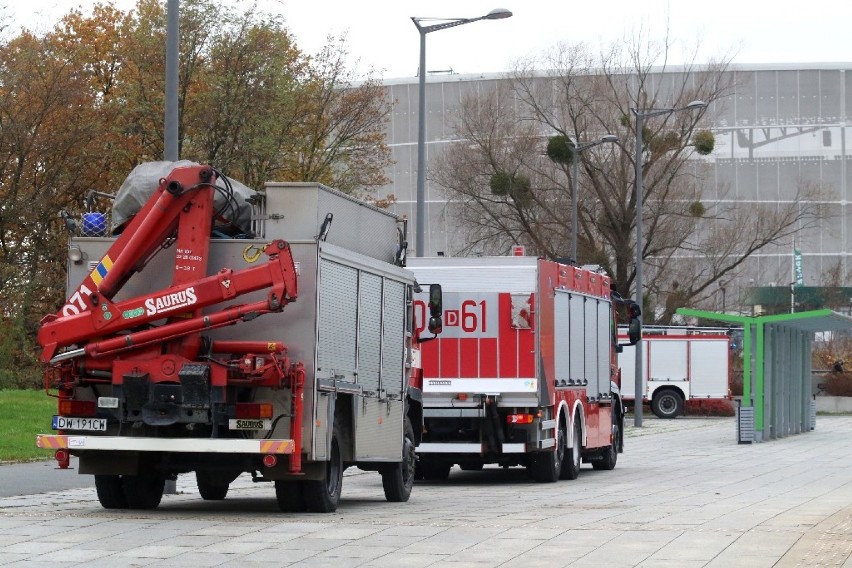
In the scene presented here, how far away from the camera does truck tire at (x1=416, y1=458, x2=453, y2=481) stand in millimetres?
23327

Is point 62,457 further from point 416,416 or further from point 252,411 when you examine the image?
point 416,416

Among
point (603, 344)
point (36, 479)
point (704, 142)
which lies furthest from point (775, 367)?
point (36, 479)

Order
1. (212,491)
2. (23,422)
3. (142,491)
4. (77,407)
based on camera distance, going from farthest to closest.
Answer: (23,422) → (212,491) → (142,491) → (77,407)

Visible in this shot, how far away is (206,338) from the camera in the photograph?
14.4 metres

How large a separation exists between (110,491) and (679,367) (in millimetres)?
41429

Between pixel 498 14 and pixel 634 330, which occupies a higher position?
pixel 498 14

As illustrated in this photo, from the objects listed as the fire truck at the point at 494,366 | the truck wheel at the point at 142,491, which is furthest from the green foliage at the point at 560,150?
the truck wheel at the point at 142,491

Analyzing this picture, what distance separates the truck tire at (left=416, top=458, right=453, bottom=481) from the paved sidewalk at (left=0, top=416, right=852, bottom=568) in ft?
2.18

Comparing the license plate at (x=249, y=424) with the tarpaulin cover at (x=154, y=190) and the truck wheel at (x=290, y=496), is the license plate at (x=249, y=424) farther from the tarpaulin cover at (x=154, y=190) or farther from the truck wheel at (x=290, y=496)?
the tarpaulin cover at (x=154, y=190)

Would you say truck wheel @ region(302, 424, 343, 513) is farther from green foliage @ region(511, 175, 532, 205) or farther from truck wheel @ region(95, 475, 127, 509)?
green foliage @ region(511, 175, 532, 205)

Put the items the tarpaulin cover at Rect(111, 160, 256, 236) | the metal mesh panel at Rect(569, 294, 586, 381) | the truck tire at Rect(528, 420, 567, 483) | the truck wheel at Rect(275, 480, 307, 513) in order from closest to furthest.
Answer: the tarpaulin cover at Rect(111, 160, 256, 236) < the truck wheel at Rect(275, 480, 307, 513) < the truck tire at Rect(528, 420, 567, 483) < the metal mesh panel at Rect(569, 294, 586, 381)

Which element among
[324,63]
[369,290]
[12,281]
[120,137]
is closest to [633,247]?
[324,63]

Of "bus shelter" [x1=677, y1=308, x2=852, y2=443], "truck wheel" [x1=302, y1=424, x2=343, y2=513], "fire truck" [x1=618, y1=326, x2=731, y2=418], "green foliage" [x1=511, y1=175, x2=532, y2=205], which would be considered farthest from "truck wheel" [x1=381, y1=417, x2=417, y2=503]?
"green foliage" [x1=511, y1=175, x2=532, y2=205]

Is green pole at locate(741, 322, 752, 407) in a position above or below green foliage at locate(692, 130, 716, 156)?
below
